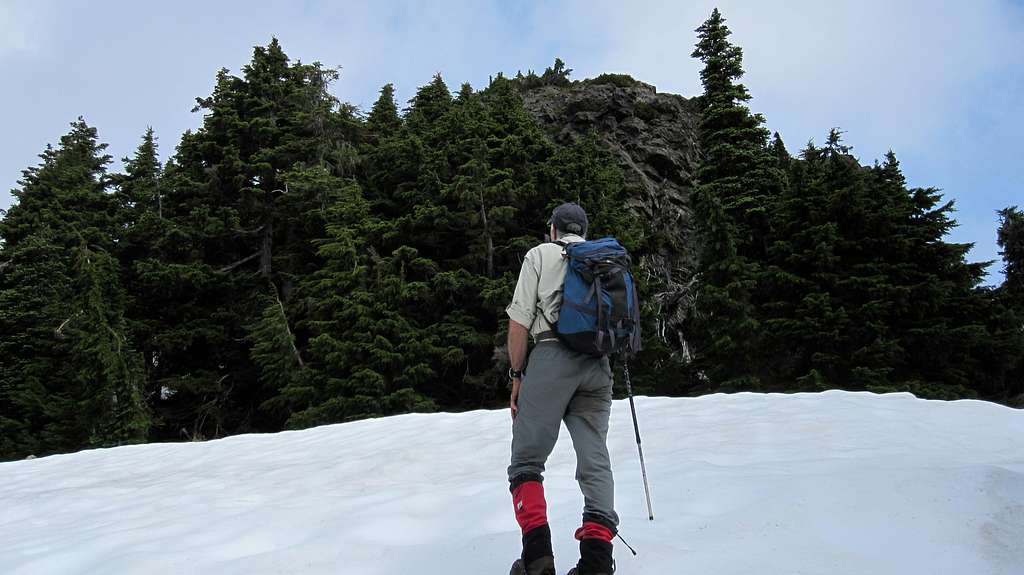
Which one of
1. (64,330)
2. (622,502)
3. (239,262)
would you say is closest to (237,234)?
(239,262)

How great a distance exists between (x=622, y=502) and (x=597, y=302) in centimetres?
213

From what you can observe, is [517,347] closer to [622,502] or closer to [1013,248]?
[622,502]

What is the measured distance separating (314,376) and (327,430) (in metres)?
9.09

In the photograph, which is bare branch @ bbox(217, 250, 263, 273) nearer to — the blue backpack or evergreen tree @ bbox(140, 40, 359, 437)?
evergreen tree @ bbox(140, 40, 359, 437)

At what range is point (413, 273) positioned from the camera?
66.5 feet

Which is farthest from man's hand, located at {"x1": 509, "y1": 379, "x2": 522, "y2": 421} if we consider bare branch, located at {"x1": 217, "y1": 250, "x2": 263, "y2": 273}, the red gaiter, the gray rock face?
bare branch, located at {"x1": 217, "y1": 250, "x2": 263, "y2": 273}

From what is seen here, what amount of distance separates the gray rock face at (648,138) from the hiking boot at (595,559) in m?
21.6

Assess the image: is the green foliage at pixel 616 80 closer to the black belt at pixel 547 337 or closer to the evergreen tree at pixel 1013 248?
the evergreen tree at pixel 1013 248

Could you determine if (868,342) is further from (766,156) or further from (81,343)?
(81,343)

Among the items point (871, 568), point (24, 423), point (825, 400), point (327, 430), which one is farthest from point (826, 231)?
point (24, 423)

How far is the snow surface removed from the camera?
3.29m

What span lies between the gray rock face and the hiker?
834 inches

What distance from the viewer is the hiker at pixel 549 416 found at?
2.81m

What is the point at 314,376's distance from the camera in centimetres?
1845
